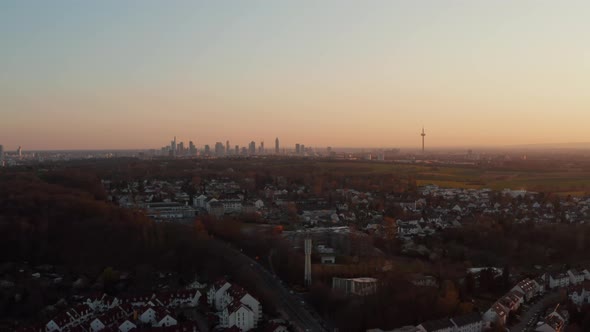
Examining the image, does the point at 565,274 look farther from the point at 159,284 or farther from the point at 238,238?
the point at 159,284

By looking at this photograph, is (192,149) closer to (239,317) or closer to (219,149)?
(219,149)

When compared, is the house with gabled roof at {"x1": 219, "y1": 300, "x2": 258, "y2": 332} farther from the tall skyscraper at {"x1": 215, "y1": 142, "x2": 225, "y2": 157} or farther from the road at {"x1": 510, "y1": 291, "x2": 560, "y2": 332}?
the tall skyscraper at {"x1": 215, "y1": 142, "x2": 225, "y2": 157}

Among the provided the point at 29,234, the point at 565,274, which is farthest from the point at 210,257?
the point at 565,274

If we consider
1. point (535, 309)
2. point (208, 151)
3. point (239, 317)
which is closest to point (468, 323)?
point (535, 309)

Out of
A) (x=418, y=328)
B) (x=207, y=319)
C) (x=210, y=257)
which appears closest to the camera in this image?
(x=418, y=328)

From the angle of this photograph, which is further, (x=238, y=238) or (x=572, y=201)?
(x=572, y=201)

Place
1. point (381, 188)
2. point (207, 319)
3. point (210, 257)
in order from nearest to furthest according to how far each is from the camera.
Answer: point (207, 319), point (210, 257), point (381, 188)
